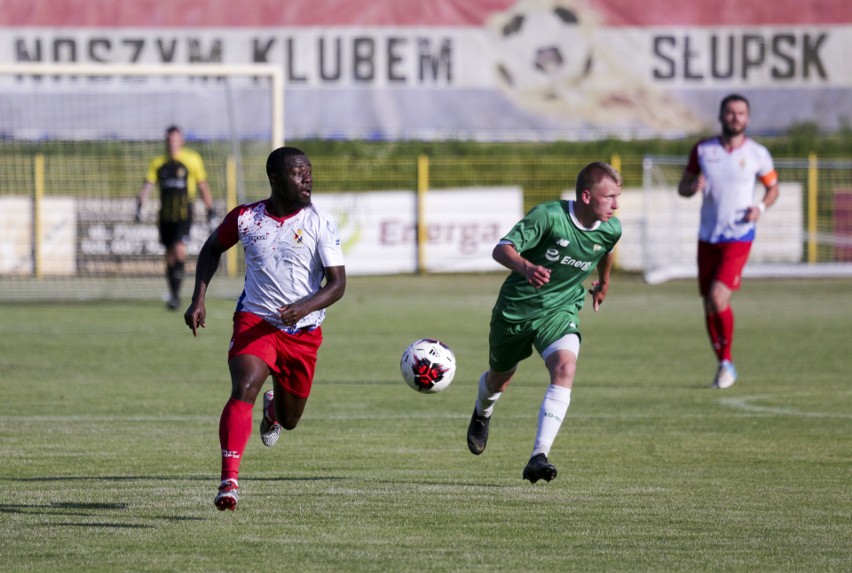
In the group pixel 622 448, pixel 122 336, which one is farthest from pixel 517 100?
pixel 622 448

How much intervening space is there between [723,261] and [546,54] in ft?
67.3

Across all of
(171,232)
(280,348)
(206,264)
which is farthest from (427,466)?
(171,232)

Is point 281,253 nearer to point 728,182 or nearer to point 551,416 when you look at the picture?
point 551,416

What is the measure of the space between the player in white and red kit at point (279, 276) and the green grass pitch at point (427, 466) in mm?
696

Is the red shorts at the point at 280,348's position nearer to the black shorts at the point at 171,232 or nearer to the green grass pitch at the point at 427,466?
the green grass pitch at the point at 427,466

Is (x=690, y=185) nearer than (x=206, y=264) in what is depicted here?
No

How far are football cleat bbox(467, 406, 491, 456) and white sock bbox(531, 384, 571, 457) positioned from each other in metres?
1.01

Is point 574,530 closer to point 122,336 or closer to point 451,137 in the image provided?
point 122,336

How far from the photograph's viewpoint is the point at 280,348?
23.5 ft

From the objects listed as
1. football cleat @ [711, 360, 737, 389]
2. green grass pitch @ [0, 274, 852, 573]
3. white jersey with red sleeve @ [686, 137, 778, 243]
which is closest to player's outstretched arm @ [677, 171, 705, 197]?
white jersey with red sleeve @ [686, 137, 778, 243]

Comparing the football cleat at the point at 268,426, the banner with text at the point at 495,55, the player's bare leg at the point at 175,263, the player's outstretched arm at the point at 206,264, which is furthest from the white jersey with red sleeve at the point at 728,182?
the banner with text at the point at 495,55

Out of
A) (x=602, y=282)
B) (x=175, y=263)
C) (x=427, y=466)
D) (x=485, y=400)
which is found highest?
(x=602, y=282)

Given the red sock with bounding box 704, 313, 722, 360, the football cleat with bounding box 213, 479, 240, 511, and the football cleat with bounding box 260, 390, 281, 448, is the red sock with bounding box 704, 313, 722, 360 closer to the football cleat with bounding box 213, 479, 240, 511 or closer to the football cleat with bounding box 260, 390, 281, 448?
the football cleat with bounding box 260, 390, 281, 448

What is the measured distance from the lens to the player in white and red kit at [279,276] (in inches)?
276
